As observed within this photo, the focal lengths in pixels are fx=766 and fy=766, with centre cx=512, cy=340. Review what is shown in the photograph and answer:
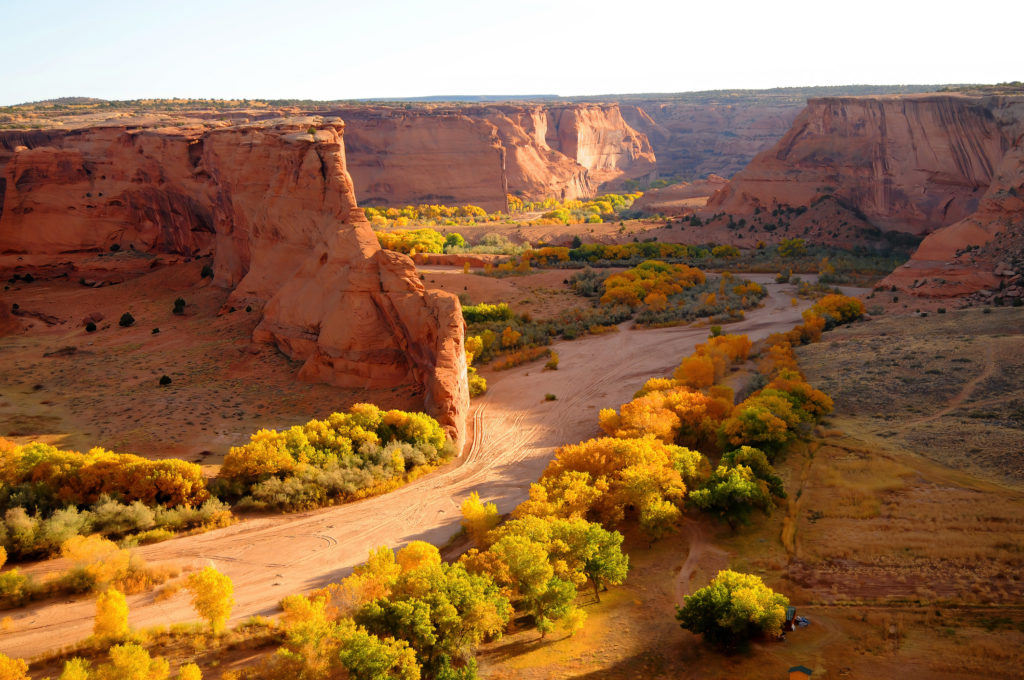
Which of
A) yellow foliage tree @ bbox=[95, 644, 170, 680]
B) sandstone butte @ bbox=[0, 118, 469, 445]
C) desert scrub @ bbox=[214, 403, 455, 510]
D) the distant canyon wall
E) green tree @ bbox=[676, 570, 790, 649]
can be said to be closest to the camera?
yellow foliage tree @ bbox=[95, 644, 170, 680]

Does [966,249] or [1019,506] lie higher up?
[966,249]

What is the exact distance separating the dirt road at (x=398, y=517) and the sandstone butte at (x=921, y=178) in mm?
18815

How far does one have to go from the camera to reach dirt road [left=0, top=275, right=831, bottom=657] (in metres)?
14.1

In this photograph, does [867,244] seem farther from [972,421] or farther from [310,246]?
[310,246]

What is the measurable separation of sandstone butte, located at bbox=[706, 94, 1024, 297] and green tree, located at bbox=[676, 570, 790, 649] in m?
30.3

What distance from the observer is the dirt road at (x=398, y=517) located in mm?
14125

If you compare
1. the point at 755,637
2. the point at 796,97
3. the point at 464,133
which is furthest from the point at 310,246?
the point at 796,97

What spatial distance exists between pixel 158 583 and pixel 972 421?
21016mm

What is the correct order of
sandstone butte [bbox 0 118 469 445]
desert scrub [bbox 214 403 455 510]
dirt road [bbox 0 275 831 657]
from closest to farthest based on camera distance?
dirt road [bbox 0 275 831 657]
desert scrub [bbox 214 403 455 510]
sandstone butte [bbox 0 118 469 445]

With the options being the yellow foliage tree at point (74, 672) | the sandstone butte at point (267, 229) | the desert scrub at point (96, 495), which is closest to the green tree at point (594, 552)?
the sandstone butte at point (267, 229)

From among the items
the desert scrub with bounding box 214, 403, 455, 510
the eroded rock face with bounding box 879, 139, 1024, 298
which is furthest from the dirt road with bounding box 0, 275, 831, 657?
the eroded rock face with bounding box 879, 139, 1024, 298

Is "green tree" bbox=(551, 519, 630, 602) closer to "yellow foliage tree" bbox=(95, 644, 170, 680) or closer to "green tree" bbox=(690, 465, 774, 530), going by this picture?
"green tree" bbox=(690, 465, 774, 530)

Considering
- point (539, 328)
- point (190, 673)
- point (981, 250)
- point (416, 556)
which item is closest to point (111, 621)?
point (190, 673)

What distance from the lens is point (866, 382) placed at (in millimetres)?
25656
